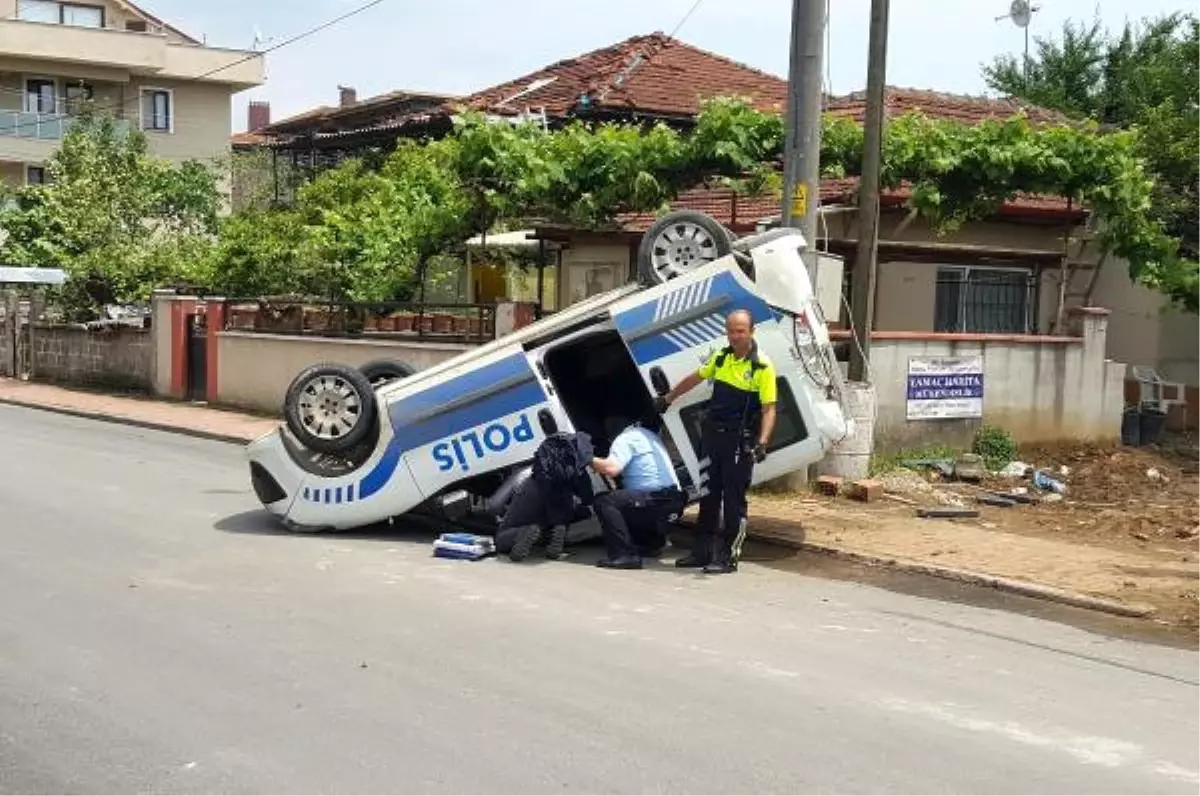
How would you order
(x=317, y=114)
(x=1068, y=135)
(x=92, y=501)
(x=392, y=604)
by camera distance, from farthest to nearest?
(x=317, y=114)
(x=1068, y=135)
(x=92, y=501)
(x=392, y=604)

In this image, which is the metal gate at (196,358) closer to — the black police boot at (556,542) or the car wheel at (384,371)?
the car wheel at (384,371)

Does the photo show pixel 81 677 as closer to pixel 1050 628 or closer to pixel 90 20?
pixel 1050 628

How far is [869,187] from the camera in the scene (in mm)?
13320

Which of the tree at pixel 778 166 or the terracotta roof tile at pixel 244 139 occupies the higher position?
the terracotta roof tile at pixel 244 139

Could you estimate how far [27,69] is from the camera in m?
48.0

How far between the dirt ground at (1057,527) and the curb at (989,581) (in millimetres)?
111

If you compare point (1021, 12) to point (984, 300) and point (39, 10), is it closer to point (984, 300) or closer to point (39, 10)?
point (984, 300)

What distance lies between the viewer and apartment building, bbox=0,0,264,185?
47375 mm

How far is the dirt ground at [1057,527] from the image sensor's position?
9.32 metres

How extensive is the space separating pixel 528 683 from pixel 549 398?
11.9 ft

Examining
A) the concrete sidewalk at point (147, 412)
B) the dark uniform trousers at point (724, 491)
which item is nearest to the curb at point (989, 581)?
the dark uniform trousers at point (724, 491)

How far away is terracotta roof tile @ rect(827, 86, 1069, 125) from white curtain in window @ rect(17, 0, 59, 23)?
124ft

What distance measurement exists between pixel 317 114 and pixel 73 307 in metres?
13.7

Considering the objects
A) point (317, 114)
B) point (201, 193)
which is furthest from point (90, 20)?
point (201, 193)
